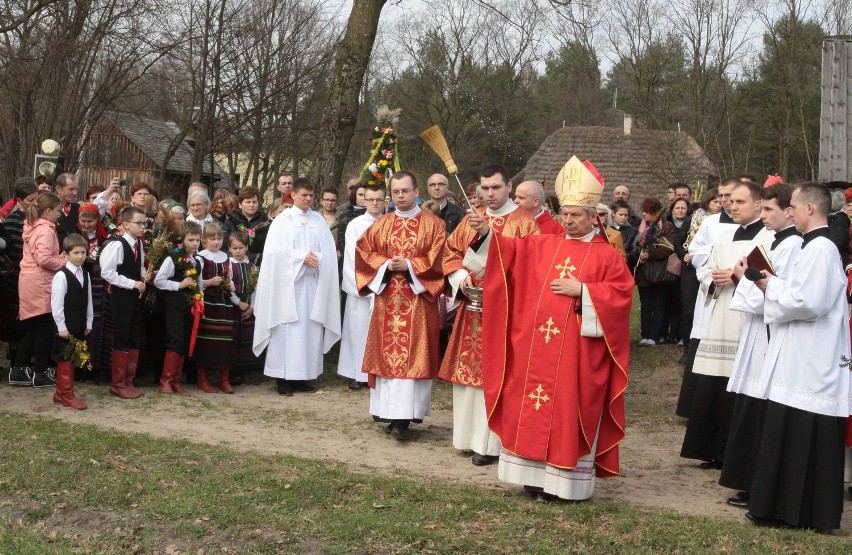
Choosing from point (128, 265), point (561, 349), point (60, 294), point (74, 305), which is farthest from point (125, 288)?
point (561, 349)

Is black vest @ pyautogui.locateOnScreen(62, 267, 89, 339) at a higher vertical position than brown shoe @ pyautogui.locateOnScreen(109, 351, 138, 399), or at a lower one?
higher

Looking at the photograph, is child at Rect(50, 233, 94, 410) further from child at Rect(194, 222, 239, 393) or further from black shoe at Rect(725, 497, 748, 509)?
black shoe at Rect(725, 497, 748, 509)

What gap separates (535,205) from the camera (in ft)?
26.4

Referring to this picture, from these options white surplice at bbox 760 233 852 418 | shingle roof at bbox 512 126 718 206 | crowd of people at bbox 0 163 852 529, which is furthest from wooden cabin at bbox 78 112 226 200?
white surplice at bbox 760 233 852 418

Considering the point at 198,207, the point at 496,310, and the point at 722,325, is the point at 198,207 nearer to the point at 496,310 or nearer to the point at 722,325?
the point at 496,310

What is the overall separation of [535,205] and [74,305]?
13.2ft

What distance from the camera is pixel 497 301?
6875 millimetres

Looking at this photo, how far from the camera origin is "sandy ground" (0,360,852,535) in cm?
727

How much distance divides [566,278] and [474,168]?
34284mm

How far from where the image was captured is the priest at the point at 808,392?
19.8 ft

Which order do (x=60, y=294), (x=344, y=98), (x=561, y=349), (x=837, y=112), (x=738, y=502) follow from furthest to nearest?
1. (x=344, y=98)
2. (x=837, y=112)
3. (x=60, y=294)
4. (x=738, y=502)
5. (x=561, y=349)

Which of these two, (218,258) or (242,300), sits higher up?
(218,258)

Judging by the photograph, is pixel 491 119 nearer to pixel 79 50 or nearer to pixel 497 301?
pixel 79 50

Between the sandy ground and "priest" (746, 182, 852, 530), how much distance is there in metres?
0.46
